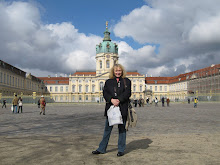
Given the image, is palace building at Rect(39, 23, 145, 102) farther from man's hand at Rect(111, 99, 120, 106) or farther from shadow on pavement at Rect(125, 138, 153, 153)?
man's hand at Rect(111, 99, 120, 106)

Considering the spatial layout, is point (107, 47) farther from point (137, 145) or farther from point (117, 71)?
point (117, 71)

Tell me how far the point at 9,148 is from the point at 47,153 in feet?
3.21

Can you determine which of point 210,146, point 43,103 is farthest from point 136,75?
point 210,146

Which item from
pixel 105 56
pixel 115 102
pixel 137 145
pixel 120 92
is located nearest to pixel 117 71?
pixel 120 92

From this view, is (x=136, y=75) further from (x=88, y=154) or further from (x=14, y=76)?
(x=88, y=154)

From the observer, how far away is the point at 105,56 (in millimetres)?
80125

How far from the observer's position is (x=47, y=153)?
410 cm

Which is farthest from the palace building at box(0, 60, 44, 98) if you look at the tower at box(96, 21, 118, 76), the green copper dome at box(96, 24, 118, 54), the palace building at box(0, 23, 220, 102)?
the green copper dome at box(96, 24, 118, 54)

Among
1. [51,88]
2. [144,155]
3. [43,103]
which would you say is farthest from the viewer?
[51,88]

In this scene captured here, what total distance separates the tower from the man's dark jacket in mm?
75724

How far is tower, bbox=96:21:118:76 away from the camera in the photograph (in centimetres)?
8006

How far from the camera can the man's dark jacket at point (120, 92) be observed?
13.5ft

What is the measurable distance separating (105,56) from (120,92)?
76.6 meters

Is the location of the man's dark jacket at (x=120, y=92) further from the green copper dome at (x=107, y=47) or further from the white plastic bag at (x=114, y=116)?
the green copper dome at (x=107, y=47)
